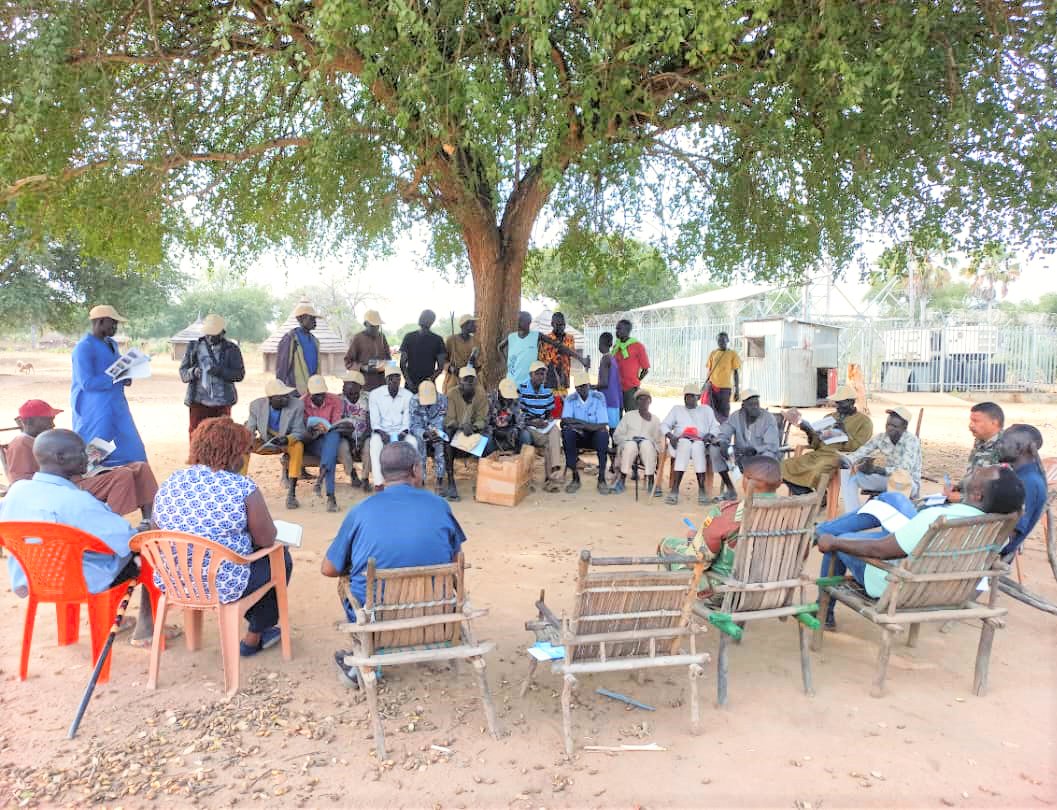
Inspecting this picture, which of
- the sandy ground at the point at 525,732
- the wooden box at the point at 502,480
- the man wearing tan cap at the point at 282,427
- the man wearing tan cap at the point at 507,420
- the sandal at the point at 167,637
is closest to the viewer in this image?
the sandy ground at the point at 525,732

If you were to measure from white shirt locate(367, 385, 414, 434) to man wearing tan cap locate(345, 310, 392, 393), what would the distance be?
946 millimetres

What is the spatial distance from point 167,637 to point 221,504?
122cm

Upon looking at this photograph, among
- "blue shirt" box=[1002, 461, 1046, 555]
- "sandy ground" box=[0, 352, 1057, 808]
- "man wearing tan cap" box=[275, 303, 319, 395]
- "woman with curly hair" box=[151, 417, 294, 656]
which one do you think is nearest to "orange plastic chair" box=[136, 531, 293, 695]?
"woman with curly hair" box=[151, 417, 294, 656]

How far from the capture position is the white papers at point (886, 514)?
13.8ft

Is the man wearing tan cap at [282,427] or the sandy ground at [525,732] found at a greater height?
the man wearing tan cap at [282,427]

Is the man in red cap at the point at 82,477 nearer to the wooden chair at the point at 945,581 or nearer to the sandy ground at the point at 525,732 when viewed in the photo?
the sandy ground at the point at 525,732

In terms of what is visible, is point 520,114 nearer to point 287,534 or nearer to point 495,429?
point 495,429

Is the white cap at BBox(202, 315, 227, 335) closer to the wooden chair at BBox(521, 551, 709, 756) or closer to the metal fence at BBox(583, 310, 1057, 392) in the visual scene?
the wooden chair at BBox(521, 551, 709, 756)

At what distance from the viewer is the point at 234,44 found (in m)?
8.00

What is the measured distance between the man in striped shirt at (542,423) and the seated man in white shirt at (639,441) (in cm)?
74

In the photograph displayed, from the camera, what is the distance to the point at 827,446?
7.69m

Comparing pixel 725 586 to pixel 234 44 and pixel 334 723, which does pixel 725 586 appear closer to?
pixel 334 723

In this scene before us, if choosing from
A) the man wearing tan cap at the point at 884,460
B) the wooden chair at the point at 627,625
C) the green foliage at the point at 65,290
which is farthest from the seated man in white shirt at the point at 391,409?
the green foliage at the point at 65,290

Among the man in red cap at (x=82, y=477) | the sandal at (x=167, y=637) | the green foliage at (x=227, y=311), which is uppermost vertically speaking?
the green foliage at (x=227, y=311)
